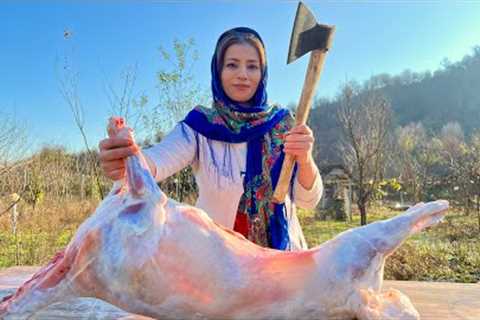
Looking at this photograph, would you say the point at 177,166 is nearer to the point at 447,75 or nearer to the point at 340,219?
the point at 340,219

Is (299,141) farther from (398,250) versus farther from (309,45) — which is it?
(398,250)

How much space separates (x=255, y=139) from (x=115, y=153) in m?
0.74

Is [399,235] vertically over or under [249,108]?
under

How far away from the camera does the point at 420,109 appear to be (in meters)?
41.0

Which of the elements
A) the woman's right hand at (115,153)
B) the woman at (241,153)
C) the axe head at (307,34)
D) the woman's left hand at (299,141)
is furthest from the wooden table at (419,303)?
the axe head at (307,34)

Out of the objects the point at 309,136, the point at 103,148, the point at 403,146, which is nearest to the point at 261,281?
the point at 103,148

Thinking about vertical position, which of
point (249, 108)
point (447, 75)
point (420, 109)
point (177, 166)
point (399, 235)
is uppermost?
point (447, 75)

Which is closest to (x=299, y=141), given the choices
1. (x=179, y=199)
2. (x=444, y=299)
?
(x=444, y=299)

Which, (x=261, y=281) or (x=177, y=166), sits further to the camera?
(x=177, y=166)

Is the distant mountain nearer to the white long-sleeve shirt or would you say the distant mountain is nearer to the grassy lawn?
the grassy lawn

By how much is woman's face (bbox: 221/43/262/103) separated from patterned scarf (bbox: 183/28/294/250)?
4cm

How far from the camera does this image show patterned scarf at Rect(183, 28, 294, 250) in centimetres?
146

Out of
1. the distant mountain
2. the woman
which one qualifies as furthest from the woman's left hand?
the distant mountain

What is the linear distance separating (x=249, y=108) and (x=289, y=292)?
892 millimetres
